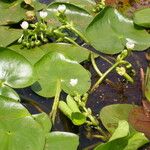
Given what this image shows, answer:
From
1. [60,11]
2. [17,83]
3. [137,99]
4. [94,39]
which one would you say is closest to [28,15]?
[60,11]

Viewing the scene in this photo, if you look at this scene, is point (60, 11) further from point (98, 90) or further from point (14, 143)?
point (14, 143)

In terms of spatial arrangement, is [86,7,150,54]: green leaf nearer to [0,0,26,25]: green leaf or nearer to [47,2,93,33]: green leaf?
[47,2,93,33]: green leaf

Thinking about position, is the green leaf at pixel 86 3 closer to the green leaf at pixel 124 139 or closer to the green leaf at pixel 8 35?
the green leaf at pixel 8 35

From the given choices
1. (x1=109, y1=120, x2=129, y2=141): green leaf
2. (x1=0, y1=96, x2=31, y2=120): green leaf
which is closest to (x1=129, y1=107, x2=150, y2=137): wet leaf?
Answer: (x1=109, y1=120, x2=129, y2=141): green leaf

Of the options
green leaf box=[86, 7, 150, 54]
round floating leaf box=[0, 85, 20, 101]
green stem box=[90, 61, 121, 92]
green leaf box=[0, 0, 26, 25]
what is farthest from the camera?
green leaf box=[0, 0, 26, 25]

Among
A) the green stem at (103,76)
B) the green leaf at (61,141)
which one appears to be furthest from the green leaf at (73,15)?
the green leaf at (61,141)

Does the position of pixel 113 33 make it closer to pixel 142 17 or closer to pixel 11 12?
pixel 142 17
